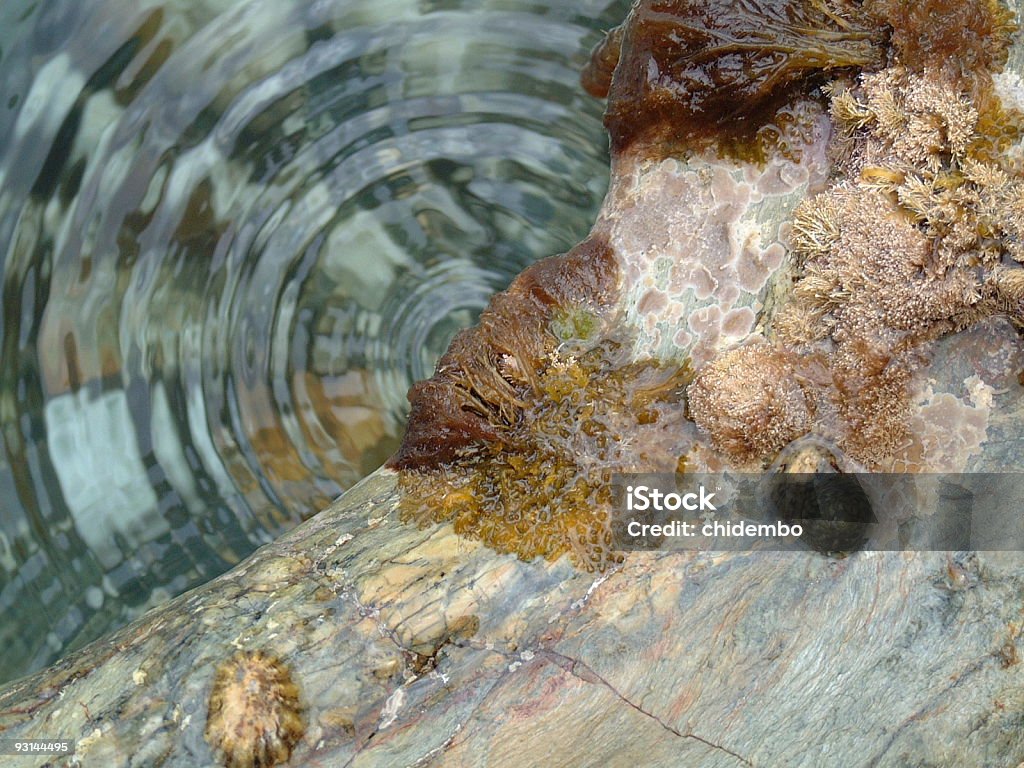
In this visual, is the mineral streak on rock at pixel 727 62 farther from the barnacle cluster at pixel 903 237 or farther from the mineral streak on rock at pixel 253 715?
the mineral streak on rock at pixel 253 715

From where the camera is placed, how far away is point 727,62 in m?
3.46

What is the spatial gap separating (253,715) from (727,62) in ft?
10.5

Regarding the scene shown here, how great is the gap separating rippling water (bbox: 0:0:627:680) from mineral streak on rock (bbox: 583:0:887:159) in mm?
1324

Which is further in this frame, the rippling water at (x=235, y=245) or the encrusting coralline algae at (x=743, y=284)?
the rippling water at (x=235, y=245)

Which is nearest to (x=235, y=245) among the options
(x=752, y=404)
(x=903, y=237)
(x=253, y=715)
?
(x=253, y=715)

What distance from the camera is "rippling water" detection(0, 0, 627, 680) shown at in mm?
4676

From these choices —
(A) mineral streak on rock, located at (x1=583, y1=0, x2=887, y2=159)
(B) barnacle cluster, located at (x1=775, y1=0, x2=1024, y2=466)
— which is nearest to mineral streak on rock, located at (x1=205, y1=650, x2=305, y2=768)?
(B) barnacle cluster, located at (x1=775, y1=0, x2=1024, y2=466)

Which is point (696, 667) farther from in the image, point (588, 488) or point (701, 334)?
Result: point (701, 334)

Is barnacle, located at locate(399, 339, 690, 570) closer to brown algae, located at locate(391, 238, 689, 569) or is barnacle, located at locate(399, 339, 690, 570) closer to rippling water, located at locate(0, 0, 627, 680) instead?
brown algae, located at locate(391, 238, 689, 569)

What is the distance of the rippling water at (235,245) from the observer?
4.68 metres

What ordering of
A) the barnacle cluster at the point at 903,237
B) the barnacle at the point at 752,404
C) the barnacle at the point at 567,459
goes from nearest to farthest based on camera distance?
the barnacle cluster at the point at 903,237 → the barnacle at the point at 752,404 → the barnacle at the point at 567,459

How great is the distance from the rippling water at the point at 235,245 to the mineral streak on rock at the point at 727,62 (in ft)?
4.34

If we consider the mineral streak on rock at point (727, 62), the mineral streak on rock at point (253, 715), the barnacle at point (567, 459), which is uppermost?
the mineral streak on rock at point (727, 62)

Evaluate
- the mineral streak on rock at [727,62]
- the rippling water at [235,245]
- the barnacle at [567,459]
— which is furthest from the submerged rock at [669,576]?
the rippling water at [235,245]
